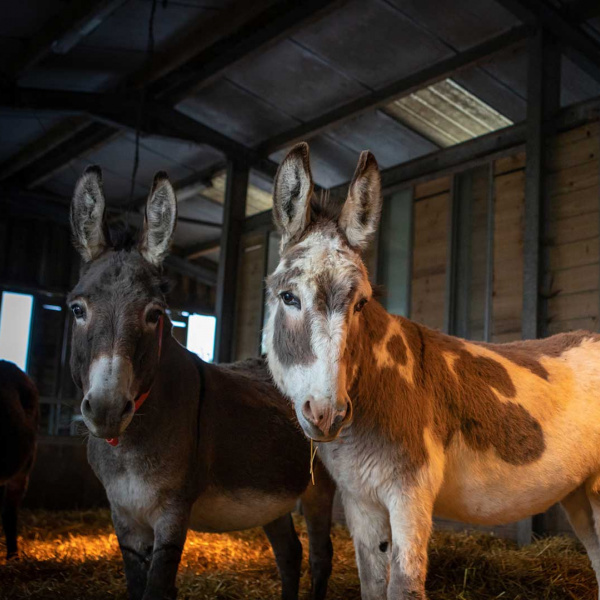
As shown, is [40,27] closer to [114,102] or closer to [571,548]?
[114,102]

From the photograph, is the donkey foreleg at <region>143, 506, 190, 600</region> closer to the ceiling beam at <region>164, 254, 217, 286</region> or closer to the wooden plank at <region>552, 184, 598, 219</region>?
the wooden plank at <region>552, 184, 598, 219</region>

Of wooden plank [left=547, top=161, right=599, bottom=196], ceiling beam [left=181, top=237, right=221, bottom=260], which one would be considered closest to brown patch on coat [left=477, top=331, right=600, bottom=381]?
wooden plank [left=547, top=161, right=599, bottom=196]

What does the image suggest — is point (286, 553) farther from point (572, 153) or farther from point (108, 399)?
point (572, 153)

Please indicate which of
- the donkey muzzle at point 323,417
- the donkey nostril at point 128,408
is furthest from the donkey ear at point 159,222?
the donkey muzzle at point 323,417

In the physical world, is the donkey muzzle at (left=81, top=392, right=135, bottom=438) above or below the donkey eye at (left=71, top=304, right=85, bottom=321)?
below

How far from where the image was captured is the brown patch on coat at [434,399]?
297cm

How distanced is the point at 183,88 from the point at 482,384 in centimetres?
648

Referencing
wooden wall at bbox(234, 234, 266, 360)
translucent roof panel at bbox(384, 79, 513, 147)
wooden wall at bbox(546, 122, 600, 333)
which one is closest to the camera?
wooden wall at bbox(546, 122, 600, 333)

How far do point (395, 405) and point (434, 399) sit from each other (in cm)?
23

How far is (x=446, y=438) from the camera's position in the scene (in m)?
3.10

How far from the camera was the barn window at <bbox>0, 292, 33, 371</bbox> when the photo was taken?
14.7 meters

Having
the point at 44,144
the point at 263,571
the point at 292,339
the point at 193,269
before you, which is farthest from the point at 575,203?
the point at 193,269

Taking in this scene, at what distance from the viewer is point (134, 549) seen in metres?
3.43

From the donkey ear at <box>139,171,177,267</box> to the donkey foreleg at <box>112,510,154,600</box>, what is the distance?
1.24 metres
